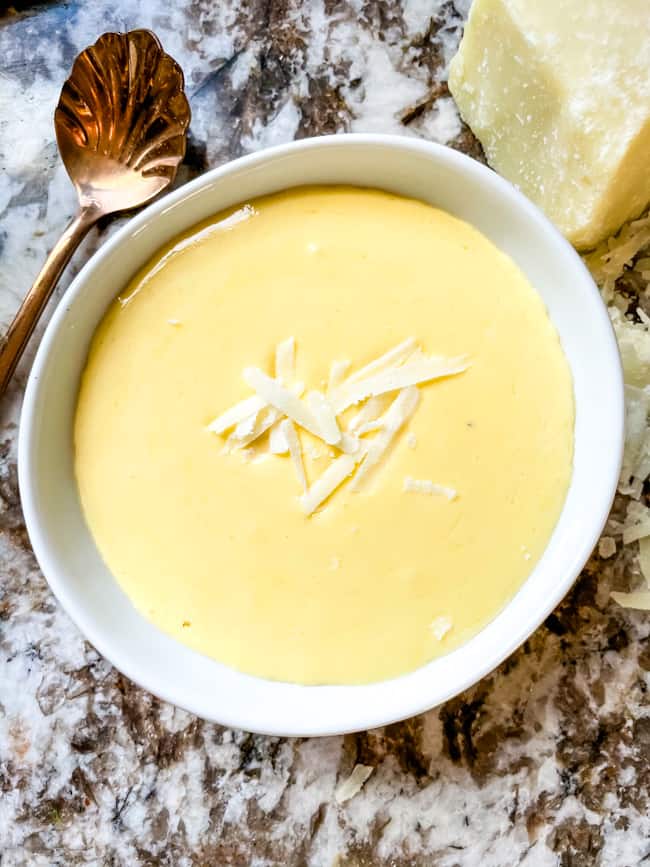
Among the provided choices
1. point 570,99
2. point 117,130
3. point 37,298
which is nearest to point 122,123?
point 117,130

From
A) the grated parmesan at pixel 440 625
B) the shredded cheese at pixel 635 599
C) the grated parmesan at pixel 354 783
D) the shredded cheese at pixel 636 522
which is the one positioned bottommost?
the grated parmesan at pixel 354 783

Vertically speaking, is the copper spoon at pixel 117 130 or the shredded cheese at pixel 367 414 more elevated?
the copper spoon at pixel 117 130

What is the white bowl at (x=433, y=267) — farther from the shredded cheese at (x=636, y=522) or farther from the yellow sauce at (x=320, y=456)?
the shredded cheese at (x=636, y=522)

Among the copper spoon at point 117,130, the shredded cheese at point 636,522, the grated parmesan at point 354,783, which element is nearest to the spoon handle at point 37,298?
the copper spoon at point 117,130

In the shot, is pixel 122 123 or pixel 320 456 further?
pixel 122 123

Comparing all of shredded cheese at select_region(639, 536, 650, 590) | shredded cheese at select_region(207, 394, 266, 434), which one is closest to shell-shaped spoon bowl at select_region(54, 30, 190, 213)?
shredded cheese at select_region(207, 394, 266, 434)

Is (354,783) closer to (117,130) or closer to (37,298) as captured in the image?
(37,298)

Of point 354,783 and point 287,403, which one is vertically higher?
point 287,403
